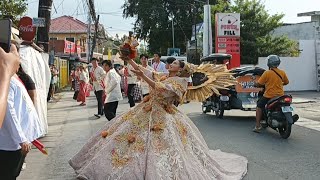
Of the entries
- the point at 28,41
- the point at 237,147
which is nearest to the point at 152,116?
the point at 237,147

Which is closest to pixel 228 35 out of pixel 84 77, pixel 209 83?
pixel 84 77

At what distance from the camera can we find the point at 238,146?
828 centimetres

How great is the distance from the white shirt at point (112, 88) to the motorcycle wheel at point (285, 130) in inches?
142

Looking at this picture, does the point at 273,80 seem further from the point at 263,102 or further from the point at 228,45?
the point at 228,45

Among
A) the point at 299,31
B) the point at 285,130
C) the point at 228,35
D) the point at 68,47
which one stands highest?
the point at 299,31

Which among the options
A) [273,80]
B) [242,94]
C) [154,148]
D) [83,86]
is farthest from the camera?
[83,86]

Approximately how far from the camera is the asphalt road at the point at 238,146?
6.36m

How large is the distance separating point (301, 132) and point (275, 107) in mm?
1032

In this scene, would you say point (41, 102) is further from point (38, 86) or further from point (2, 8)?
point (2, 8)

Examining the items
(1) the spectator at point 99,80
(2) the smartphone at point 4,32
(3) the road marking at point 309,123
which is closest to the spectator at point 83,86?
(1) the spectator at point 99,80

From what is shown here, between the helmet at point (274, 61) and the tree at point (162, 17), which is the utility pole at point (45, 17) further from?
the tree at point (162, 17)

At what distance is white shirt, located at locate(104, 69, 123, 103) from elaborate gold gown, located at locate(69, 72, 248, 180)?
4292 mm

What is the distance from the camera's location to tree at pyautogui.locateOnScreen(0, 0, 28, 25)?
18.3 m

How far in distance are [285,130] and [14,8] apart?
527 inches
